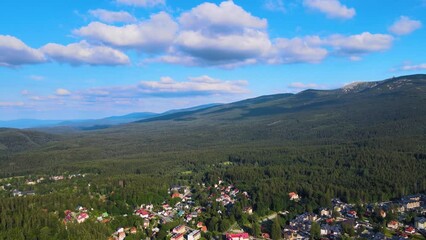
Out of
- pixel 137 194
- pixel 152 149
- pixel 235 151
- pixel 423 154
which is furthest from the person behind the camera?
pixel 152 149

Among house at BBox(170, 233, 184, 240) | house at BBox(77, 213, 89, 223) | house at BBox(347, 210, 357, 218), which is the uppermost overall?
house at BBox(77, 213, 89, 223)

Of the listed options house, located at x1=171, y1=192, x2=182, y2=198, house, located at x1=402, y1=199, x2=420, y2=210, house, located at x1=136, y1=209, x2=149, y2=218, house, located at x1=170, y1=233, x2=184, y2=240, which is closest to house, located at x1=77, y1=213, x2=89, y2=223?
house, located at x1=136, y1=209, x2=149, y2=218

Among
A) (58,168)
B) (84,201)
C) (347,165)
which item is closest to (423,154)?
(347,165)

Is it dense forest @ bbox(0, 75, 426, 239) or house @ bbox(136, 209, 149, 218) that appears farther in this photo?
house @ bbox(136, 209, 149, 218)

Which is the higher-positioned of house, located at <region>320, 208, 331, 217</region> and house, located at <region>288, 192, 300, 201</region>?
house, located at <region>288, 192, 300, 201</region>

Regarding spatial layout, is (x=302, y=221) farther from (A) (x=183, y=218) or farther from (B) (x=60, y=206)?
(B) (x=60, y=206)

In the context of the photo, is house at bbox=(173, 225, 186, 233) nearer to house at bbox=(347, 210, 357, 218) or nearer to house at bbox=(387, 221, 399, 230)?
house at bbox=(347, 210, 357, 218)

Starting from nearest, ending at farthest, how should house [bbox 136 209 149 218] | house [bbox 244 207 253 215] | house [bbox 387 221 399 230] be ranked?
house [bbox 387 221 399 230], house [bbox 136 209 149 218], house [bbox 244 207 253 215]

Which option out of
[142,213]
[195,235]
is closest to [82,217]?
[142,213]
